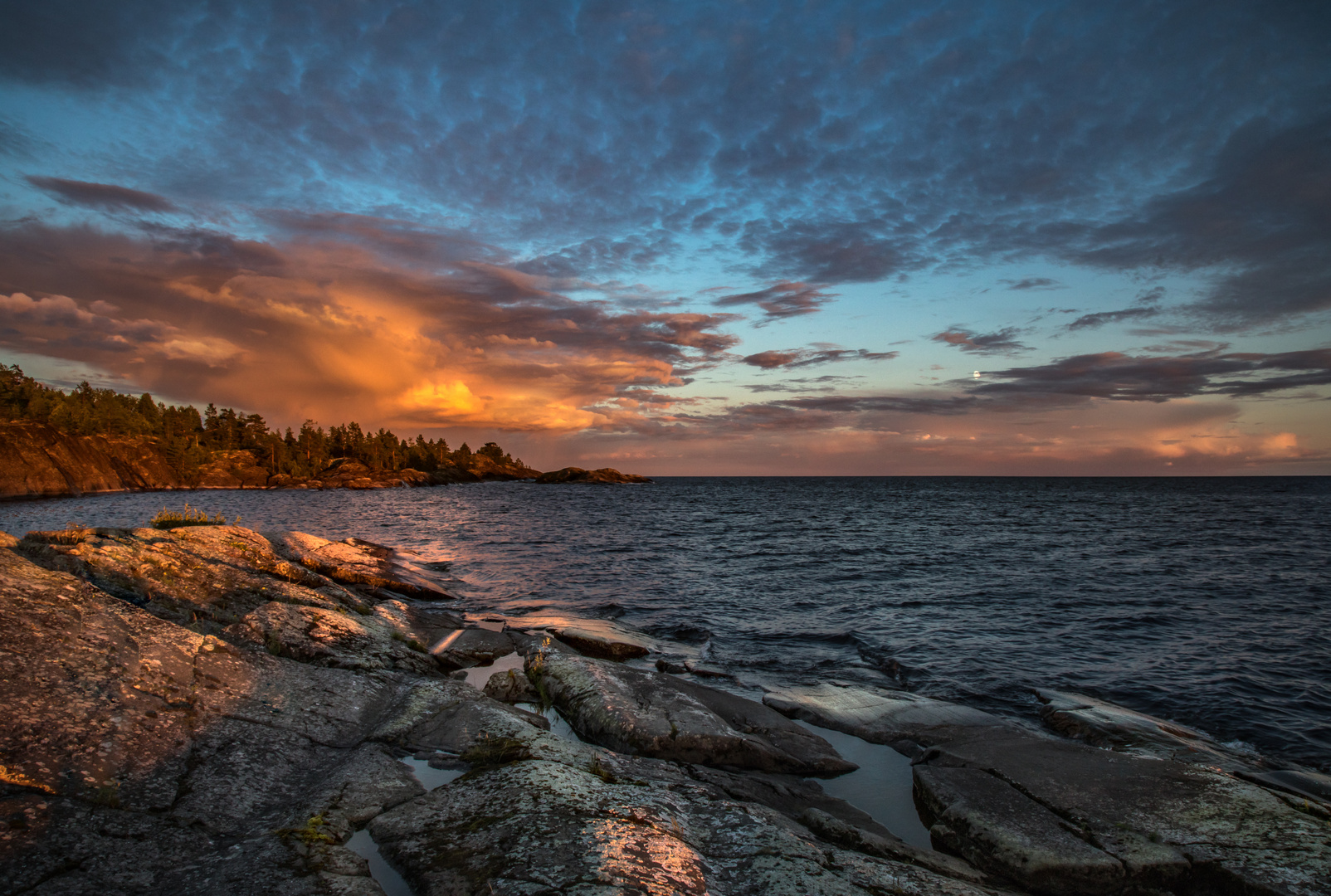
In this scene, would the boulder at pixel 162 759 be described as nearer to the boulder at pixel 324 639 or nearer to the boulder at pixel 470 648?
the boulder at pixel 324 639

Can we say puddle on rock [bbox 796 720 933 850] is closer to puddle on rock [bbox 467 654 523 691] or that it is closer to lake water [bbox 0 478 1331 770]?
lake water [bbox 0 478 1331 770]

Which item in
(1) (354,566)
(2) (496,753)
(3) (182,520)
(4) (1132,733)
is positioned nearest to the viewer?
(2) (496,753)

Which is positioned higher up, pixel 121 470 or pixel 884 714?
pixel 121 470

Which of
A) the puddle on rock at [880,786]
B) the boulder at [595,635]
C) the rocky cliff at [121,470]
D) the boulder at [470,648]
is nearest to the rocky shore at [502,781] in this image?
the puddle on rock at [880,786]

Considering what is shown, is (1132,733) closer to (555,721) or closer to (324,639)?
(555,721)

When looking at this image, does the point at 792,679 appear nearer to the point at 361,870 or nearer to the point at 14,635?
the point at 361,870

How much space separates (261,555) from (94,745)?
11647 millimetres

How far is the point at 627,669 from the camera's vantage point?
1326 centimetres

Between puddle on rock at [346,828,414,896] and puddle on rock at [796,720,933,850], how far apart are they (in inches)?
253

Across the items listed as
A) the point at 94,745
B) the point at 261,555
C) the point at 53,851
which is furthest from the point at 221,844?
the point at 261,555

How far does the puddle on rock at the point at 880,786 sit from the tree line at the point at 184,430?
132658 mm

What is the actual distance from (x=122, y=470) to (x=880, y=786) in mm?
145173

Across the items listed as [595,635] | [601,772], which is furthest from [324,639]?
[595,635]

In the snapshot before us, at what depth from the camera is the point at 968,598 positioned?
27.0 meters
